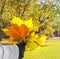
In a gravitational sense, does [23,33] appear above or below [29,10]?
above

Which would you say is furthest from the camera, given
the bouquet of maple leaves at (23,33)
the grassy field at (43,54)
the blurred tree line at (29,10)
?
the blurred tree line at (29,10)

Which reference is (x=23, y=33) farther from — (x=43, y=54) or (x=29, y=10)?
(x=43, y=54)

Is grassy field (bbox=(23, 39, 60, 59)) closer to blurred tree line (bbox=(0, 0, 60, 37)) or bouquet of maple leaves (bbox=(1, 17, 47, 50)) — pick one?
blurred tree line (bbox=(0, 0, 60, 37))

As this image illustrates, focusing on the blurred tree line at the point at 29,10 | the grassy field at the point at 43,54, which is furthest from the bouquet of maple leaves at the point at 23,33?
the blurred tree line at the point at 29,10

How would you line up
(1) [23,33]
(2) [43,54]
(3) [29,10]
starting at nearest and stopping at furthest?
(1) [23,33]
(3) [29,10]
(2) [43,54]

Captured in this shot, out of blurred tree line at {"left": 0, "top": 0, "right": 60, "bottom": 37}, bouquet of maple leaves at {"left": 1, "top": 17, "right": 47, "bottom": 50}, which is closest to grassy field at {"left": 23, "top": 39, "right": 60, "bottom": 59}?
blurred tree line at {"left": 0, "top": 0, "right": 60, "bottom": 37}

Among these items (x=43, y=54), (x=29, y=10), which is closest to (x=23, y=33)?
(x=29, y=10)

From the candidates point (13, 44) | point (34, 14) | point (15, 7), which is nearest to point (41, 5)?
point (34, 14)

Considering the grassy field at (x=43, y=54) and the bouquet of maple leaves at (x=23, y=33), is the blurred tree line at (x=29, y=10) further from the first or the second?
the bouquet of maple leaves at (x=23, y=33)

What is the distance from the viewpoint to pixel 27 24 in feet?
4.51

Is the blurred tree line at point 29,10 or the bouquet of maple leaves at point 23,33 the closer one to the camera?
the bouquet of maple leaves at point 23,33

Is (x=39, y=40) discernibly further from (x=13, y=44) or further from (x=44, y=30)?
(x=44, y=30)

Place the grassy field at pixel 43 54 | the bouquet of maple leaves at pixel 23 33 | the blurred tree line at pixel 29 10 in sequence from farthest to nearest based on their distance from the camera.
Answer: the blurred tree line at pixel 29 10
the grassy field at pixel 43 54
the bouquet of maple leaves at pixel 23 33

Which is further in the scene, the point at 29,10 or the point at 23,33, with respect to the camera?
the point at 29,10
